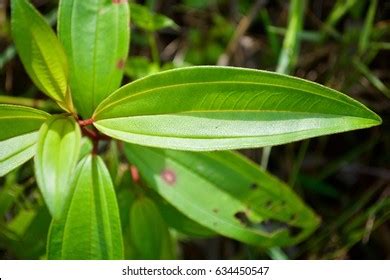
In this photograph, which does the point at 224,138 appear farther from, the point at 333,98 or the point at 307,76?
the point at 307,76

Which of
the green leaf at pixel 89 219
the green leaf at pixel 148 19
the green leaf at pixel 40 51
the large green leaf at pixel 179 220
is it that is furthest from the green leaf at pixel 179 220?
the green leaf at pixel 148 19

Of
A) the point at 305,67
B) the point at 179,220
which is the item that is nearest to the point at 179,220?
the point at 179,220

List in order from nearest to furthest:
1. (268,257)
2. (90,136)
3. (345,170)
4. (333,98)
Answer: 1. (333,98)
2. (90,136)
3. (268,257)
4. (345,170)

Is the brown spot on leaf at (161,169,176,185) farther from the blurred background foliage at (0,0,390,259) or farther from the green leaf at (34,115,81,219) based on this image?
the blurred background foliage at (0,0,390,259)

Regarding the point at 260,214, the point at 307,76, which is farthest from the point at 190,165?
the point at 307,76

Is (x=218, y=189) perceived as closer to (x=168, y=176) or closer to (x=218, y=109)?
(x=168, y=176)

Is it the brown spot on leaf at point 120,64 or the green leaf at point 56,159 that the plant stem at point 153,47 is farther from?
the green leaf at point 56,159
